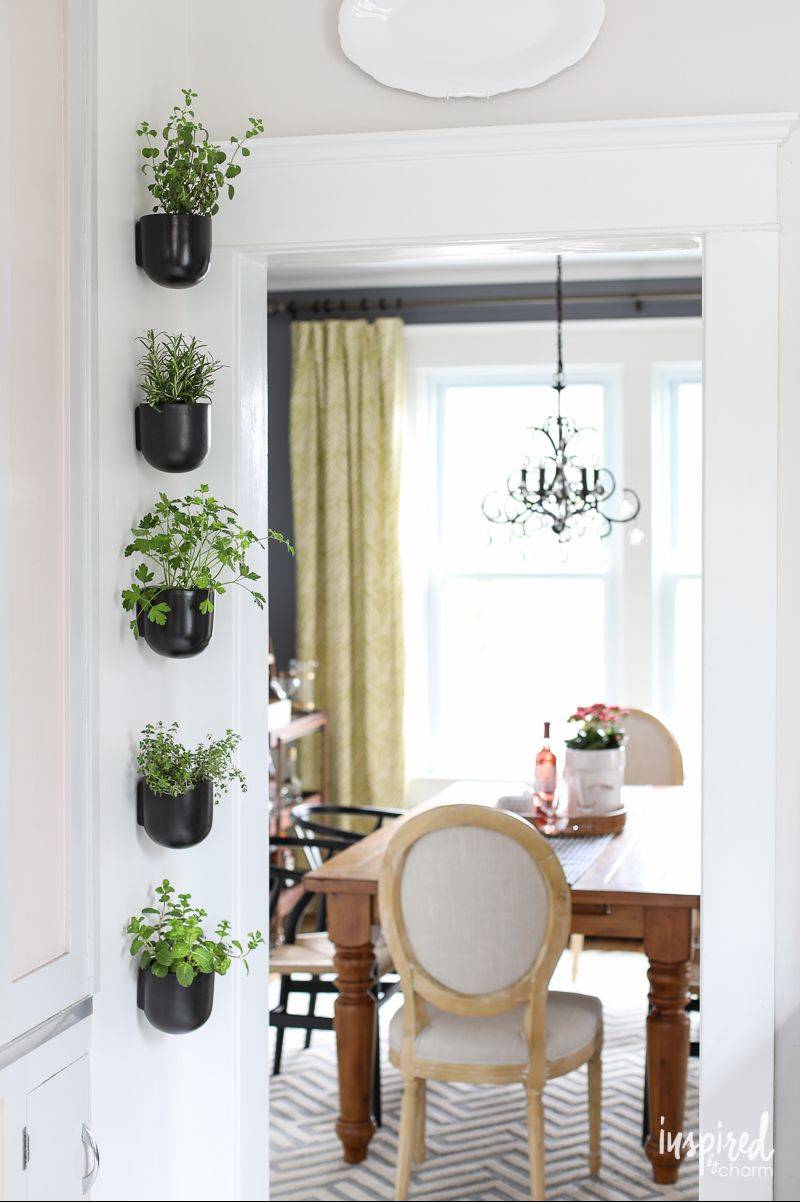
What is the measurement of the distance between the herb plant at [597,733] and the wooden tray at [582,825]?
20cm

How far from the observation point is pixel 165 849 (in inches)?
86.5

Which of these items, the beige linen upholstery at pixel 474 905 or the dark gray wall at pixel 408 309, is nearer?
the beige linen upholstery at pixel 474 905

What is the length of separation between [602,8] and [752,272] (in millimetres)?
494

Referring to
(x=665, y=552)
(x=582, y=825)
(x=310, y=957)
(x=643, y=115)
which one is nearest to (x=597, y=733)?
(x=582, y=825)

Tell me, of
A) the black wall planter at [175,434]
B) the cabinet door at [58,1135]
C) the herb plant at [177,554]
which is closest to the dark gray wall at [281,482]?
the herb plant at [177,554]

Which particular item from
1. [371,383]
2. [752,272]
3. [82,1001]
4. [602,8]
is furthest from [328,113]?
[371,383]

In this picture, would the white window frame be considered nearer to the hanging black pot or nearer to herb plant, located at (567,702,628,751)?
herb plant, located at (567,702,628,751)

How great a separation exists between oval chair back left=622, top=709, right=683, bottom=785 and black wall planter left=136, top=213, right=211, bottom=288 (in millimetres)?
2962

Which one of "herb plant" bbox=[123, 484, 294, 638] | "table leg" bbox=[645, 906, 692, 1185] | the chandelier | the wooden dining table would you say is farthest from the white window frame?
"herb plant" bbox=[123, 484, 294, 638]

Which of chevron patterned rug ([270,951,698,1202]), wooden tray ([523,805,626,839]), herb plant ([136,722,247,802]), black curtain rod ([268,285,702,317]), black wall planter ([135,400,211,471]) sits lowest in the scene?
chevron patterned rug ([270,951,698,1202])

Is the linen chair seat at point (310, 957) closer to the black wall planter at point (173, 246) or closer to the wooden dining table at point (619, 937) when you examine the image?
the wooden dining table at point (619, 937)

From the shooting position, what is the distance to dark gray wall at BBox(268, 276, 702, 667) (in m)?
5.10

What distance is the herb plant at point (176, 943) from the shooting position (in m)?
2.01

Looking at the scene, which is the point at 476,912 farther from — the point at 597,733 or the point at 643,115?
the point at 643,115
